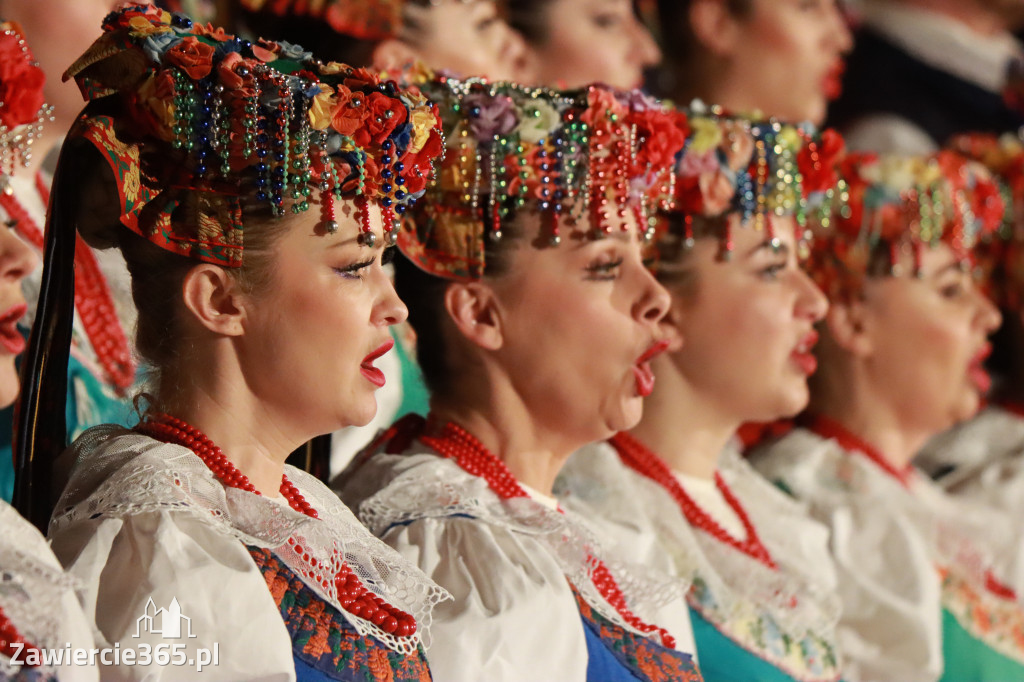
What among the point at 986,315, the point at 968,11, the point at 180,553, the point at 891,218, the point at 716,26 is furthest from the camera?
the point at 968,11

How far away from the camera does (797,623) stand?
7.26ft

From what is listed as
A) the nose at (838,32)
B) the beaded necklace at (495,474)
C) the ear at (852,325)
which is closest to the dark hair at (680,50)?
the nose at (838,32)

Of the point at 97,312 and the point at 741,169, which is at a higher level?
the point at 741,169

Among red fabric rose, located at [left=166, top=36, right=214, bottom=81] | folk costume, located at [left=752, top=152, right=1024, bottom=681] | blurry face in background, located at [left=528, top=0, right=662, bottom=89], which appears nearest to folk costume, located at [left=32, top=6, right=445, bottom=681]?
red fabric rose, located at [left=166, top=36, right=214, bottom=81]

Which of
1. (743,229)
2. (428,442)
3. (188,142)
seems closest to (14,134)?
(188,142)

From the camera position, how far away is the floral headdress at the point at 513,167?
1.87 metres

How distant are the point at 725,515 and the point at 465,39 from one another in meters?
1.00

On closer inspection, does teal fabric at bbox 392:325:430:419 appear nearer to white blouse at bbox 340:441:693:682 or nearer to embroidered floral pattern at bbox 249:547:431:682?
white blouse at bbox 340:441:693:682

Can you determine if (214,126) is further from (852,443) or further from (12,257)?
Answer: (852,443)

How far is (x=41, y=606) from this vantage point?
4.01ft

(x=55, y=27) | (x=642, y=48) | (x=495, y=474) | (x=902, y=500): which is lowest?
Answer: (x=902, y=500)

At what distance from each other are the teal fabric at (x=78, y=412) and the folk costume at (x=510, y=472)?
355 mm

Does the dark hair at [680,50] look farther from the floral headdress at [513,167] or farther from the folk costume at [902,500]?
the floral headdress at [513,167]

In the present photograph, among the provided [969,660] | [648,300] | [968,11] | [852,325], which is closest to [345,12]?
[648,300]
